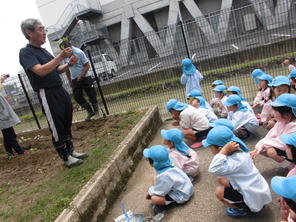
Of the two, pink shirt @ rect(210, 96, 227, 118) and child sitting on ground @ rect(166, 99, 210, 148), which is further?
pink shirt @ rect(210, 96, 227, 118)

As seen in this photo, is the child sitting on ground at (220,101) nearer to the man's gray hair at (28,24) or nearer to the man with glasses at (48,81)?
the man with glasses at (48,81)

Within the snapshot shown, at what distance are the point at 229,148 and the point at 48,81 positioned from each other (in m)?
2.66

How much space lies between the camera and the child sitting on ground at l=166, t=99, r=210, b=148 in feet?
15.1

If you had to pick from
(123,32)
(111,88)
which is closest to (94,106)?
(111,88)

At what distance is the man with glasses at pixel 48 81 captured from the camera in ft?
11.4

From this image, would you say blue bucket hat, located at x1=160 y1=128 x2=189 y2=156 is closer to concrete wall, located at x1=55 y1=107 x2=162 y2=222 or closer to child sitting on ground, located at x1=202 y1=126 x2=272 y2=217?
child sitting on ground, located at x1=202 y1=126 x2=272 y2=217

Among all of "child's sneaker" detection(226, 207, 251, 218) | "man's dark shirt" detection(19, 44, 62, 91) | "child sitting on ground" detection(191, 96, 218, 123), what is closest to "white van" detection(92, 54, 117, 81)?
"child sitting on ground" detection(191, 96, 218, 123)

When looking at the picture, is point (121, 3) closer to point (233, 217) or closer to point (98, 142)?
point (98, 142)

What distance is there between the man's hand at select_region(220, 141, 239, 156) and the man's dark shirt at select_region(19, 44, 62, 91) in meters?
2.58

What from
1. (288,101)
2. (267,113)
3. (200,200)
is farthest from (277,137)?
(267,113)

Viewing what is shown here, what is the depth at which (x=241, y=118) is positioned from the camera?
4266 mm

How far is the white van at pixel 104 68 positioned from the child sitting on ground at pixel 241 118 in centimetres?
393

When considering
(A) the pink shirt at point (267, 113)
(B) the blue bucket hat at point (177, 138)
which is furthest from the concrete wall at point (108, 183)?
(A) the pink shirt at point (267, 113)

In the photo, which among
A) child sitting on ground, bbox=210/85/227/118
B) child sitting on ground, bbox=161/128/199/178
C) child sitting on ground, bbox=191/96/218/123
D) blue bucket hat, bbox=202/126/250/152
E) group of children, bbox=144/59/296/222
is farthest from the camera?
child sitting on ground, bbox=210/85/227/118
